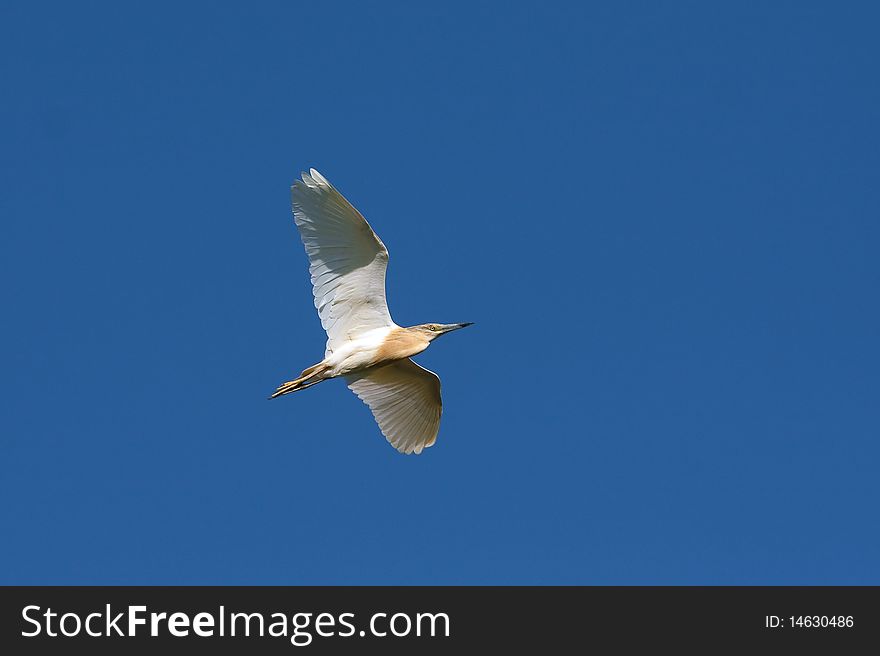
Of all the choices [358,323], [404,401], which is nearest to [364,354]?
[358,323]

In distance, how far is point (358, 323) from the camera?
2692cm

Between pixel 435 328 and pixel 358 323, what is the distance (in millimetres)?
1496

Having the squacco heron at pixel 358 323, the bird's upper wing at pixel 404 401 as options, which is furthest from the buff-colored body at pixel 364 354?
the bird's upper wing at pixel 404 401

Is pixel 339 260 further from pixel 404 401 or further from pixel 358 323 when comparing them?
pixel 404 401

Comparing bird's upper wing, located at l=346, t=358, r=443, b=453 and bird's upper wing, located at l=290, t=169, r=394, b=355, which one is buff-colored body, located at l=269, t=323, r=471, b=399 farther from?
bird's upper wing, located at l=346, t=358, r=443, b=453

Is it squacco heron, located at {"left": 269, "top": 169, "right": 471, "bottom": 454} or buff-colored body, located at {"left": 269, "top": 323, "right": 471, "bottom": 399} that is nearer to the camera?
squacco heron, located at {"left": 269, "top": 169, "right": 471, "bottom": 454}

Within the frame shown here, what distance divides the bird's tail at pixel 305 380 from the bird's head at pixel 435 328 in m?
1.82

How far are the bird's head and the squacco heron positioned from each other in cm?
2

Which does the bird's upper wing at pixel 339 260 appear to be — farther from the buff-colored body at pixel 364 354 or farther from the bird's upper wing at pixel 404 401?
the bird's upper wing at pixel 404 401

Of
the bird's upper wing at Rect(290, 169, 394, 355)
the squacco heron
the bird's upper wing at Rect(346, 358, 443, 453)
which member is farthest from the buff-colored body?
the bird's upper wing at Rect(346, 358, 443, 453)

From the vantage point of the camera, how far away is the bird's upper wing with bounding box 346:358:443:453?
28062mm
